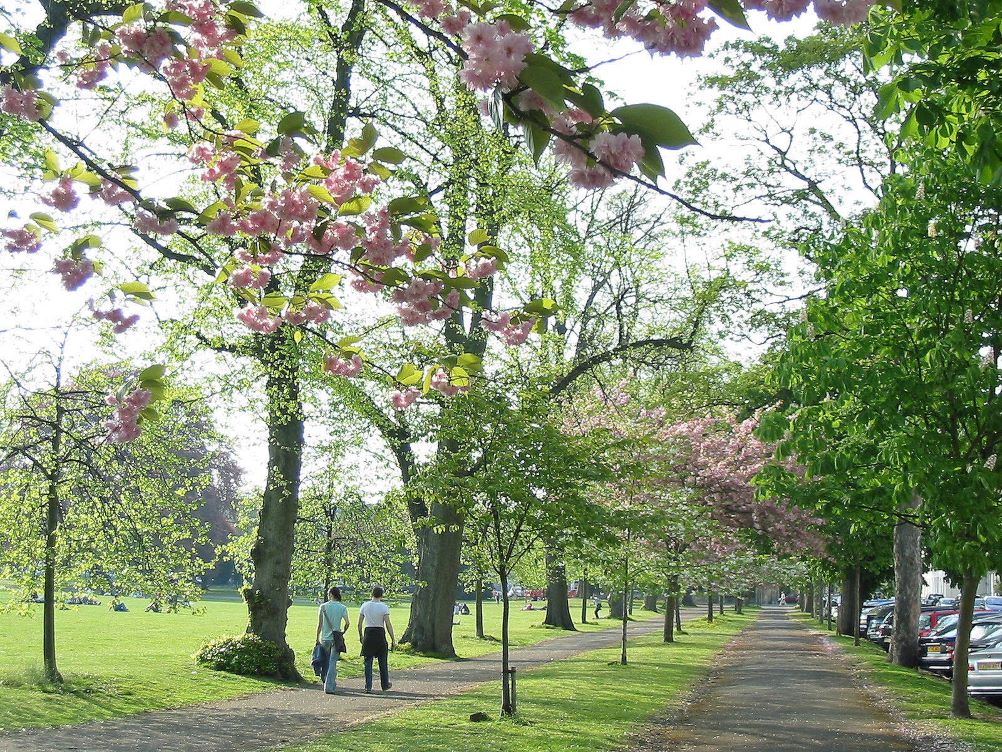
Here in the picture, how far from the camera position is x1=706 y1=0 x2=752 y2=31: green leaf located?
2.82 meters

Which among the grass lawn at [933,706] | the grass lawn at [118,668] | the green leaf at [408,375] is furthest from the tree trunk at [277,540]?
the green leaf at [408,375]

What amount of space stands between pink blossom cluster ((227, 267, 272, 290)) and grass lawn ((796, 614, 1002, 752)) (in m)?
9.81

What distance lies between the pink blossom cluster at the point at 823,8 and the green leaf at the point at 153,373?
255 cm

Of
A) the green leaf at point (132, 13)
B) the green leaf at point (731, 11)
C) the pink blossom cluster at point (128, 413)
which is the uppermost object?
the green leaf at point (132, 13)

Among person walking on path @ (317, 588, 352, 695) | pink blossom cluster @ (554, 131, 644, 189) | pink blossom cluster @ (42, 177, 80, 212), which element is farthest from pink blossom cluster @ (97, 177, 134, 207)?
person walking on path @ (317, 588, 352, 695)

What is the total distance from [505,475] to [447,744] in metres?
3.63

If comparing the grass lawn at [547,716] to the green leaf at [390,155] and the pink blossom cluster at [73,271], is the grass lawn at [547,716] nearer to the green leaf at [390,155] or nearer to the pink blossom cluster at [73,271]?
the pink blossom cluster at [73,271]

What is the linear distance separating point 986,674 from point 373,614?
34.5 ft

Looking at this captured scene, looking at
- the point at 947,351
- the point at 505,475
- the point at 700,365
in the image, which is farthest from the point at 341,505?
the point at 947,351

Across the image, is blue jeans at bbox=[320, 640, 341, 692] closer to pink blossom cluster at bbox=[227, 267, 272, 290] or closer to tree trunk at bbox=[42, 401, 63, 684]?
tree trunk at bbox=[42, 401, 63, 684]

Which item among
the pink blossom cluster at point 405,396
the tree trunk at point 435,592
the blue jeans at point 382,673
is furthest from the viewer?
the tree trunk at point 435,592

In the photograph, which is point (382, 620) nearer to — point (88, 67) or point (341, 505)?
point (341, 505)

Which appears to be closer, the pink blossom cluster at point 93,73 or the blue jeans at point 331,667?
the pink blossom cluster at point 93,73

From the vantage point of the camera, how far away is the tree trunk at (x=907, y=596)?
79.0ft
